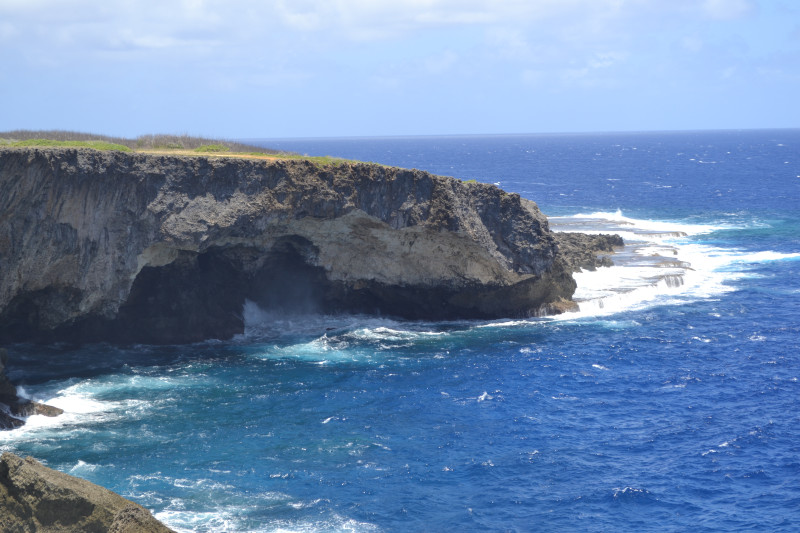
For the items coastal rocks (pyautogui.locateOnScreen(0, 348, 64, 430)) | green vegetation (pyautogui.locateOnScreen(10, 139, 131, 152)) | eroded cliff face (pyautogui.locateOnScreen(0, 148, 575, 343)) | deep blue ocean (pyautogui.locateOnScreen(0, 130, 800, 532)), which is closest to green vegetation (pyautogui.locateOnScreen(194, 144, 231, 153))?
green vegetation (pyautogui.locateOnScreen(10, 139, 131, 152))

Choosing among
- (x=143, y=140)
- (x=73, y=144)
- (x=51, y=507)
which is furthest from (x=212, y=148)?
(x=51, y=507)

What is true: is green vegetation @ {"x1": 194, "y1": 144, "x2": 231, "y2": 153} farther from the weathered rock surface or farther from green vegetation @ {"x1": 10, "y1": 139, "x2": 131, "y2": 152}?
the weathered rock surface

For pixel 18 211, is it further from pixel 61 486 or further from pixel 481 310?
pixel 481 310

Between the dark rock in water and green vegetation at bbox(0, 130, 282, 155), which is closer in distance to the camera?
green vegetation at bbox(0, 130, 282, 155)

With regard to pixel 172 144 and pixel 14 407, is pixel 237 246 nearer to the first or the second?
pixel 172 144

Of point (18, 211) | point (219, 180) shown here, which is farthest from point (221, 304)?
point (18, 211)

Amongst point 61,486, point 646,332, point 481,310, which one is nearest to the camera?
point 61,486

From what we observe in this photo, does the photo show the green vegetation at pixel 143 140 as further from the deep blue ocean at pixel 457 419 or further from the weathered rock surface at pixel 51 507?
the weathered rock surface at pixel 51 507
